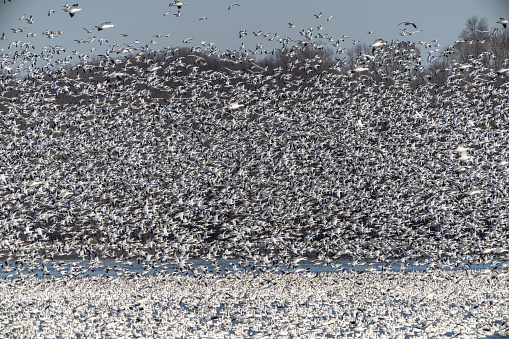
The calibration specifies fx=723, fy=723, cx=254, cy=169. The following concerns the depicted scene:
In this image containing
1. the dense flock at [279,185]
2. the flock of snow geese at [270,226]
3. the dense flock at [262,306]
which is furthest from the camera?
the dense flock at [279,185]

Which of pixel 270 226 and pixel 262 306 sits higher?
pixel 270 226

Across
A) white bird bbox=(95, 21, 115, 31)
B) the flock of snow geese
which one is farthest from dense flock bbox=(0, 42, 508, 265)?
white bird bbox=(95, 21, 115, 31)

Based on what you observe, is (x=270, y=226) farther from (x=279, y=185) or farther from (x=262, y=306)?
(x=262, y=306)

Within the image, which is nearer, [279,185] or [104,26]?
[104,26]

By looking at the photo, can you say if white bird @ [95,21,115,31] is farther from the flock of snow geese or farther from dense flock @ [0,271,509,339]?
dense flock @ [0,271,509,339]

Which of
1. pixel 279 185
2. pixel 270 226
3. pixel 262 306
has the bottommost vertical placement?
pixel 262 306

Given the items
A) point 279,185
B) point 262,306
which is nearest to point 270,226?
point 279,185

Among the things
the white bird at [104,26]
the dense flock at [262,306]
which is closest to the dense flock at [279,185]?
the dense flock at [262,306]

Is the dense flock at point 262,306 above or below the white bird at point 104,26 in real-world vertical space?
below

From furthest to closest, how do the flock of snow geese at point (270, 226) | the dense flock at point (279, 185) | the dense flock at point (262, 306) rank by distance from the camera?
the dense flock at point (279, 185)
the flock of snow geese at point (270, 226)
the dense flock at point (262, 306)

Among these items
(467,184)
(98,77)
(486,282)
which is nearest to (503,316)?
(486,282)

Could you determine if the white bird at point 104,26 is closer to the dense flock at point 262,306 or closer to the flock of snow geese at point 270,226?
the flock of snow geese at point 270,226

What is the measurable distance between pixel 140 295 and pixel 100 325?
28.4ft

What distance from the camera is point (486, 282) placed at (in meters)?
→ 42.4
